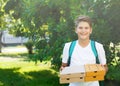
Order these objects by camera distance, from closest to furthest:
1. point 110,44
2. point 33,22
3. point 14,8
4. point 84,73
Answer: point 84,73 < point 110,44 < point 33,22 < point 14,8

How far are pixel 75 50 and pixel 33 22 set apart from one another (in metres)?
7.40

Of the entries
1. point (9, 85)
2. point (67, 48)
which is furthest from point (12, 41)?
point (67, 48)

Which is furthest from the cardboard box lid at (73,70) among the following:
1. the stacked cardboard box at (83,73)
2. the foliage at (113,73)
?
the foliage at (113,73)

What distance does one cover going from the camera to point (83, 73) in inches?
185

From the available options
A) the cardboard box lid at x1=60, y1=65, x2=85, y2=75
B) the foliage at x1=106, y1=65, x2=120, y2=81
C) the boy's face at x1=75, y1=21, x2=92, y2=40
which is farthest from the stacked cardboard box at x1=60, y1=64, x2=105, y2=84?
the foliage at x1=106, y1=65, x2=120, y2=81

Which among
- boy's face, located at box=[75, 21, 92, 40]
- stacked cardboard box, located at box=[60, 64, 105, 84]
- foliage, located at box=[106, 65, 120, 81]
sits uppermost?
boy's face, located at box=[75, 21, 92, 40]

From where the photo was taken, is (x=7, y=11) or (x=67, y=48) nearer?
(x=67, y=48)

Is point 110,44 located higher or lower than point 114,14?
lower

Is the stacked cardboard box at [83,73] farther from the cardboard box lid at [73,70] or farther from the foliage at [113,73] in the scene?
the foliage at [113,73]

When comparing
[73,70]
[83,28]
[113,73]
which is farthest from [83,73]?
[113,73]

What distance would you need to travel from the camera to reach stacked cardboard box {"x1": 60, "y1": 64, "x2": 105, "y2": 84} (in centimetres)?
472

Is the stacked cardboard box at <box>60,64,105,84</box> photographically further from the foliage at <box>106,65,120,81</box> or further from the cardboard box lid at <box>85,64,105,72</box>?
the foliage at <box>106,65,120,81</box>

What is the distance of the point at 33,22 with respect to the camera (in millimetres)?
12219

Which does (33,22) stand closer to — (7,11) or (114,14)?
(114,14)
